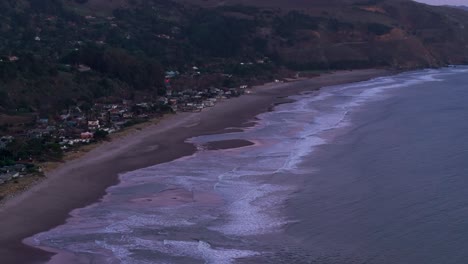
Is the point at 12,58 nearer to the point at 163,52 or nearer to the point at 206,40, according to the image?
the point at 163,52

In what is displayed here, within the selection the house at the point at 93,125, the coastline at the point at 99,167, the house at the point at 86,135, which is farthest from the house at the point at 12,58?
the house at the point at 86,135

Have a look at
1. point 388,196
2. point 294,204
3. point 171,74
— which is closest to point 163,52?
point 171,74

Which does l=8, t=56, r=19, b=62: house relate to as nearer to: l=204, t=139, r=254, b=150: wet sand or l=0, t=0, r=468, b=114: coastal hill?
A: l=0, t=0, r=468, b=114: coastal hill

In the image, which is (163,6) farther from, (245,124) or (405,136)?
(405,136)

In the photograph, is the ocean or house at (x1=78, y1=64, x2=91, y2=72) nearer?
the ocean

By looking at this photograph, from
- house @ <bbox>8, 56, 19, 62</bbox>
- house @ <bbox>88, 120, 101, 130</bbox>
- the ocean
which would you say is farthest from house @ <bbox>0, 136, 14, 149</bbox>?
house @ <bbox>8, 56, 19, 62</bbox>

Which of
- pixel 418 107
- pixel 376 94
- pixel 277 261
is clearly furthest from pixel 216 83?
pixel 277 261
